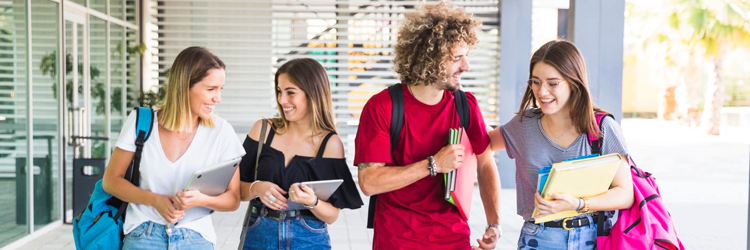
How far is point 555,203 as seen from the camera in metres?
2.00

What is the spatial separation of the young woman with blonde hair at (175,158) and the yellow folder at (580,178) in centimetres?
109

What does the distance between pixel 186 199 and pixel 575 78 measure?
1312 mm

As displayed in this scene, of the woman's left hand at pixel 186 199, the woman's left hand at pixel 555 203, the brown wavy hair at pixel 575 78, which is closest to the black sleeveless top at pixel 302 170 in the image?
the woman's left hand at pixel 186 199

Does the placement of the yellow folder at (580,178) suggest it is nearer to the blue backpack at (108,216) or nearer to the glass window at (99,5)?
the blue backpack at (108,216)

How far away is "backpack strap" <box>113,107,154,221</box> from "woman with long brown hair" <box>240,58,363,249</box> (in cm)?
39

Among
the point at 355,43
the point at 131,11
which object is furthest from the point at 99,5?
the point at 355,43

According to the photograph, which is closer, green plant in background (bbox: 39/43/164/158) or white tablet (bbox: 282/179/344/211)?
white tablet (bbox: 282/179/344/211)

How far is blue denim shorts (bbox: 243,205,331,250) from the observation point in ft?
7.70

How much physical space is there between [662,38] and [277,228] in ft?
71.9

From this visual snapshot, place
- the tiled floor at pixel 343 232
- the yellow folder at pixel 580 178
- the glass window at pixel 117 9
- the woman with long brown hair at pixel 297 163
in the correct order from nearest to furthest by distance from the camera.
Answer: the yellow folder at pixel 580 178, the woman with long brown hair at pixel 297 163, the tiled floor at pixel 343 232, the glass window at pixel 117 9

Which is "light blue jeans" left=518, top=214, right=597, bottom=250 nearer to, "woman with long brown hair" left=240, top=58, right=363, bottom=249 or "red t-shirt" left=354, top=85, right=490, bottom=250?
"red t-shirt" left=354, top=85, right=490, bottom=250

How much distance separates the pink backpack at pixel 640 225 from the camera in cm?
208

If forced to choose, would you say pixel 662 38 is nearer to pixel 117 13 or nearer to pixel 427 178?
pixel 117 13

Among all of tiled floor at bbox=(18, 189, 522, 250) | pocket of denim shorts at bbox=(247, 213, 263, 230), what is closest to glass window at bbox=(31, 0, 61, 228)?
tiled floor at bbox=(18, 189, 522, 250)
